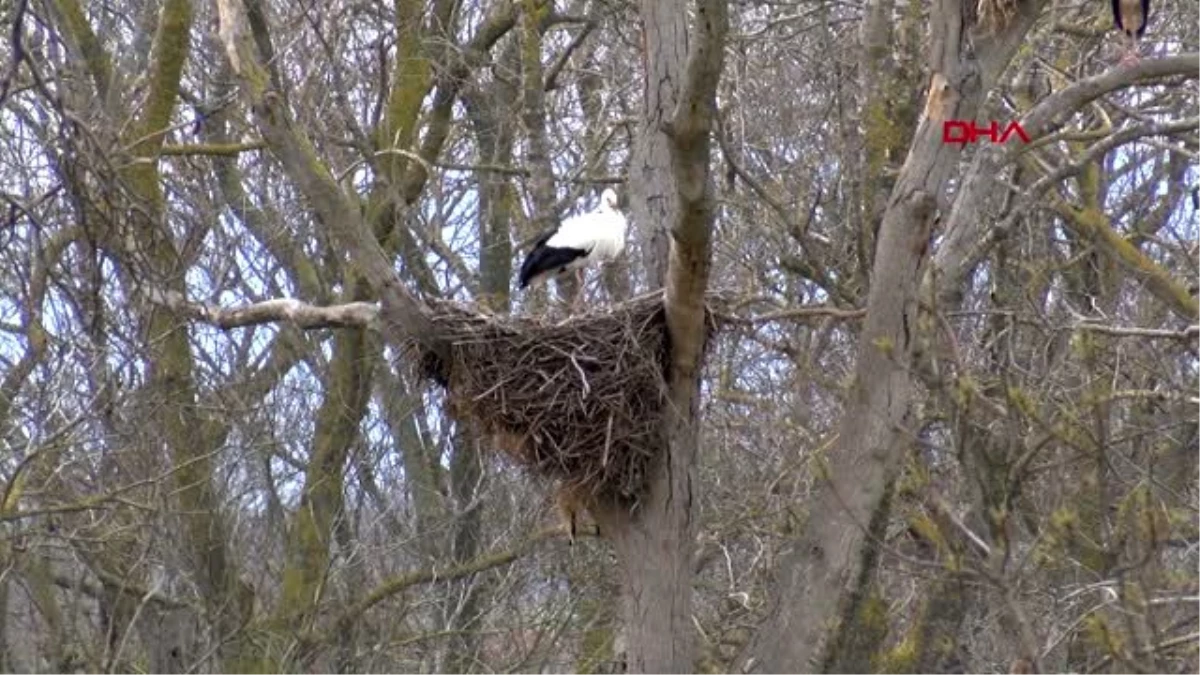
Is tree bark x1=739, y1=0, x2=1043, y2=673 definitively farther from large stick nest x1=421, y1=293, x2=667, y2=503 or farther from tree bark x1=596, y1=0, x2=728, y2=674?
large stick nest x1=421, y1=293, x2=667, y2=503

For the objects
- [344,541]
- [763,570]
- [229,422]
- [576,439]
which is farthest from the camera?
[344,541]

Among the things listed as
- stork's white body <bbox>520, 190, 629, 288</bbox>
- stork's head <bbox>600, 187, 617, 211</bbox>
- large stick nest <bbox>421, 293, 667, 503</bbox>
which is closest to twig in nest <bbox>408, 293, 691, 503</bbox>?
large stick nest <bbox>421, 293, 667, 503</bbox>

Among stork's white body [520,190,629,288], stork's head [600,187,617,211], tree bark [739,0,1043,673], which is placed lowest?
tree bark [739,0,1043,673]

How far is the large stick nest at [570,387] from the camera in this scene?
267 inches

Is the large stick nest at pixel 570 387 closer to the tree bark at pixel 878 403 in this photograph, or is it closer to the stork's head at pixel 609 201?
the tree bark at pixel 878 403

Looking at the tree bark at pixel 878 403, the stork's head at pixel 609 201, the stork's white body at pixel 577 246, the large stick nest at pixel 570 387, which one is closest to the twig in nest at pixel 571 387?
the large stick nest at pixel 570 387

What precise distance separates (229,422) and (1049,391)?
479cm

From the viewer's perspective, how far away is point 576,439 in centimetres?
684

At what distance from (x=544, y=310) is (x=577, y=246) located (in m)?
1.59

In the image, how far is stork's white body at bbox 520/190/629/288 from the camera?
918 cm

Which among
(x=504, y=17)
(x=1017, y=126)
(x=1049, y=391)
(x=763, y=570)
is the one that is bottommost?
(x=763, y=570)

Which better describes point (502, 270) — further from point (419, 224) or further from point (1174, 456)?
point (1174, 456)

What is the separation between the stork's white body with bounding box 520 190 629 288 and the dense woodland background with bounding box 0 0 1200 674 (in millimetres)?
165

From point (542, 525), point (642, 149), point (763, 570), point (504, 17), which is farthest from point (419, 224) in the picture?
point (642, 149)
